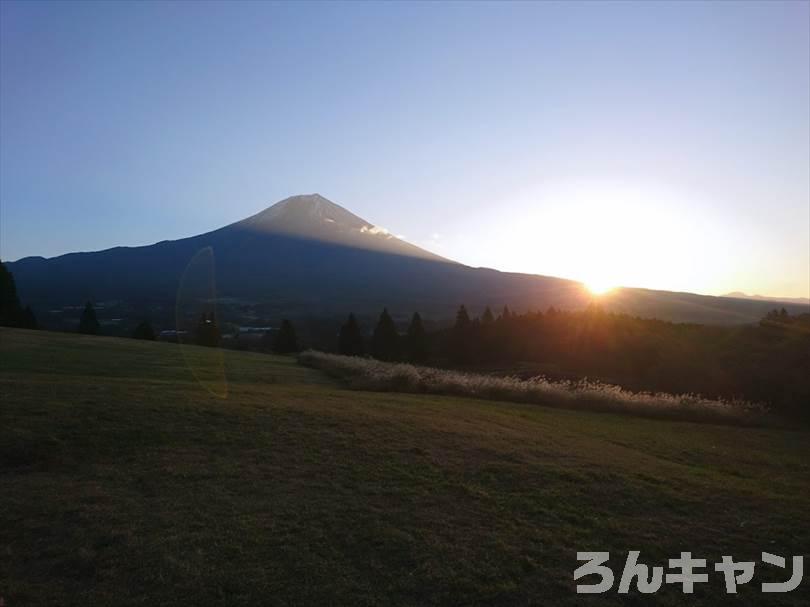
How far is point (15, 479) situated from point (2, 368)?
1200cm

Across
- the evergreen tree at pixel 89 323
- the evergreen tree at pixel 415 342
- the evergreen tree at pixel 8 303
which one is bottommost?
the evergreen tree at pixel 415 342

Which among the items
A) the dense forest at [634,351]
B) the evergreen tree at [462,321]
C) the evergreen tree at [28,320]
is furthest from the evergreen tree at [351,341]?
the evergreen tree at [28,320]

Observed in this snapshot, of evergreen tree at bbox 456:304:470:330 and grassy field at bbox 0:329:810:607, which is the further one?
evergreen tree at bbox 456:304:470:330

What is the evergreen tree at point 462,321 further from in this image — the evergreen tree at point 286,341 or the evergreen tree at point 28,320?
the evergreen tree at point 28,320

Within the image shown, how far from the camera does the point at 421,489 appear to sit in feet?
31.1

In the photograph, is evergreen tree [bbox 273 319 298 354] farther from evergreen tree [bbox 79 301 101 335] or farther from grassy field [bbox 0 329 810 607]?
grassy field [bbox 0 329 810 607]

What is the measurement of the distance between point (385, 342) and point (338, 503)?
51.1 metres

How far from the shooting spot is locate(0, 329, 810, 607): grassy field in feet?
21.0

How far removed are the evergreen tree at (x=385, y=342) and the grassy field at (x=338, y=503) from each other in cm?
4307

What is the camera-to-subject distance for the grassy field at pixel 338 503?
6.41 meters

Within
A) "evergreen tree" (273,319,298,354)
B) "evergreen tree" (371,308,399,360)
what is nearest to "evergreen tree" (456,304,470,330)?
"evergreen tree" (371,308,399,360)

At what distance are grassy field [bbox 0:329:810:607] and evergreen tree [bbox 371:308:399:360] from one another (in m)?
43.1

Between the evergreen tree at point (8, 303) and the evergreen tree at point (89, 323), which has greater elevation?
the evergreen tree at point (8, 303)

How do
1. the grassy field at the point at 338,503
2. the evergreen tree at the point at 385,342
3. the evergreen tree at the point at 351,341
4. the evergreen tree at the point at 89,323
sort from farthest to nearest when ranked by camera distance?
the evergreen tree at the point at 351,341 < the evergreen tree at the point at 385,342 < the evergreen tree at the point at 89,323 < the grassy field at the point at 338,503
